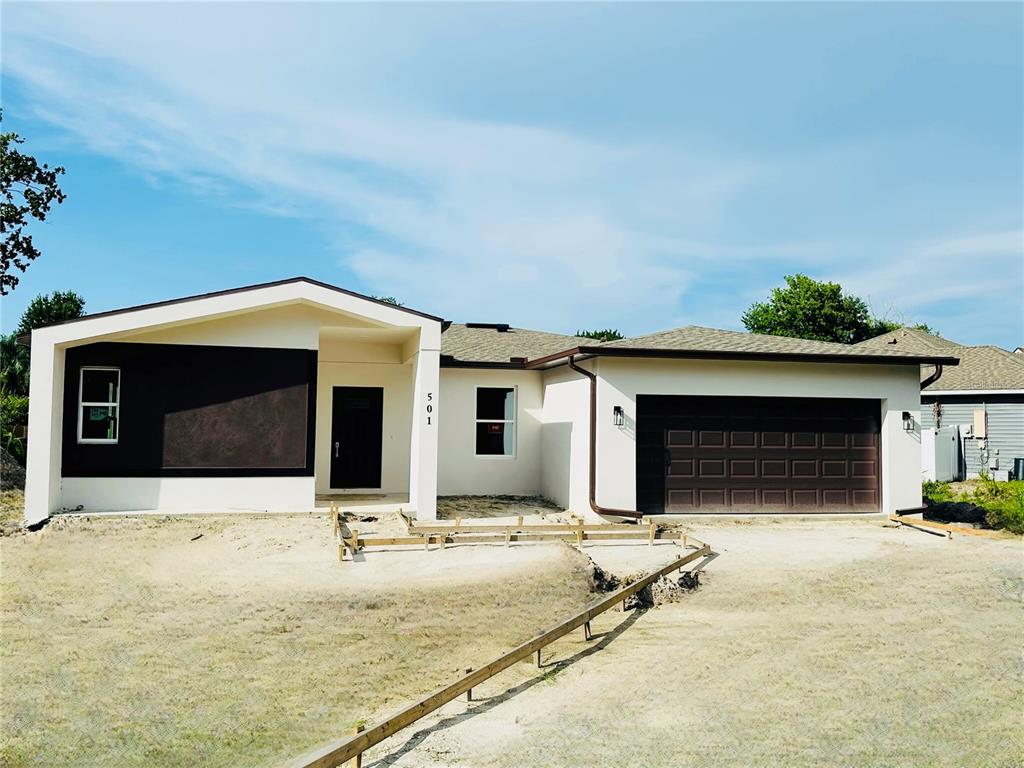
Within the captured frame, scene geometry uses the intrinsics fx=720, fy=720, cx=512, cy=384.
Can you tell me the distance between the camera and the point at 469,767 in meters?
5.15

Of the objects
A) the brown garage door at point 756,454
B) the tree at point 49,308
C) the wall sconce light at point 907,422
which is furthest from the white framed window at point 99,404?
the tree at point 49,308

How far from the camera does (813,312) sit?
47.3m

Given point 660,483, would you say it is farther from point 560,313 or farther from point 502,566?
point 560,313

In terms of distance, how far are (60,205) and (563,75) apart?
20.3 m

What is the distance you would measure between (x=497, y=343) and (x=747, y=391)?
730 centimetres

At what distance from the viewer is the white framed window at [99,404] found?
13258 millimetres

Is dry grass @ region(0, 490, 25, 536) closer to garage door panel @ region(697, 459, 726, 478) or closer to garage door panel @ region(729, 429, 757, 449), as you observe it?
garage door panel @ region(697, 459, 726, 478)

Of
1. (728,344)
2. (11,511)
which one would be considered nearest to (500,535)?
(728,344)

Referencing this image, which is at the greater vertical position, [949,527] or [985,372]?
[985,372]

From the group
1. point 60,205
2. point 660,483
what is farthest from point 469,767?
point 60,205

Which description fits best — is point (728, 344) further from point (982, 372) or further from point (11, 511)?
point (11, 511)

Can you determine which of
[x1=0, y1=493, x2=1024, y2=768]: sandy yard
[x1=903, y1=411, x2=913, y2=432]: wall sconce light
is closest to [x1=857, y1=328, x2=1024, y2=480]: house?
[x1=903, y1=411, x2=913, y2=432]: wall sconce light

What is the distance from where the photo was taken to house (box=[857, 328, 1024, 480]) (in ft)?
74.7

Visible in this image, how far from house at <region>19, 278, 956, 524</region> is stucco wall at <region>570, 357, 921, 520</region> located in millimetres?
31
